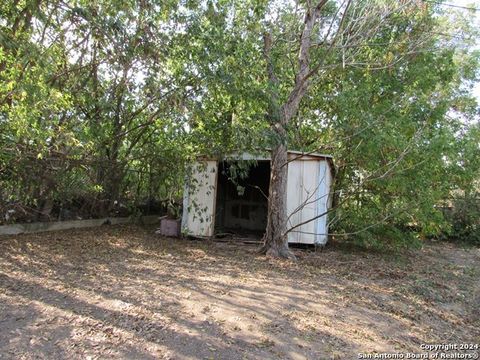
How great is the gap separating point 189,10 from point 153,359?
5.07 meters

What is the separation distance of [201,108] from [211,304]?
363cm

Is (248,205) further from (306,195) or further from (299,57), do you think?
(299,57)

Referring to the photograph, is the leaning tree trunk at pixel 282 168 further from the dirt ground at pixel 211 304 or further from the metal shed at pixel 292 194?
the dirt ground at pixel 211 304

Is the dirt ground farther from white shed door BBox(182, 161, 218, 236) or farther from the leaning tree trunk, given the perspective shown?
white shed door BBox(182, 161, 218, 236)

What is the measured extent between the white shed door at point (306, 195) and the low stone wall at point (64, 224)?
4.63 m

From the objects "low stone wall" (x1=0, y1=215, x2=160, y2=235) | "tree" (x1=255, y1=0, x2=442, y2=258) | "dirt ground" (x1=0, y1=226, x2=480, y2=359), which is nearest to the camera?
"dirt ground" (x1=0, y1=226, x2=480, y2=359)

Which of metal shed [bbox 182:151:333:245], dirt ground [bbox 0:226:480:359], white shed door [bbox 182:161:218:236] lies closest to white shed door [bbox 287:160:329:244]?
metal shed [bbox 182:151:333:245]

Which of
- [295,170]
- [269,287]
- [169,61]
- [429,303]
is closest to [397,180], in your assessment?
[295,170]

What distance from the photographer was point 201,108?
22.3 feet

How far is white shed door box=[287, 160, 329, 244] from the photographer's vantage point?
8578 millimetres

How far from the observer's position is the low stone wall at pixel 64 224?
7621mm

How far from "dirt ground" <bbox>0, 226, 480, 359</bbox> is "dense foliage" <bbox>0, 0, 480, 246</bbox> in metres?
1.45

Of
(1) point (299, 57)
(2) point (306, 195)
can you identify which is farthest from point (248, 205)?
(1) point (299, 57)

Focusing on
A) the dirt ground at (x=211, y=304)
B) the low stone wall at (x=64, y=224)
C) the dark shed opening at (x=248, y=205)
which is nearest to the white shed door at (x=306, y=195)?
the dirt ground at (x=211, y=304)
